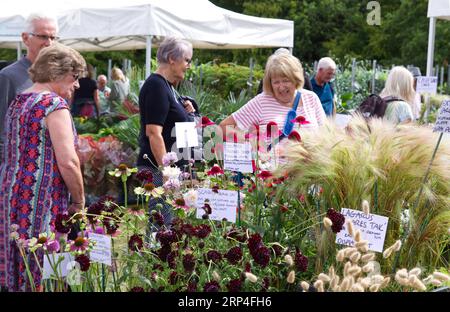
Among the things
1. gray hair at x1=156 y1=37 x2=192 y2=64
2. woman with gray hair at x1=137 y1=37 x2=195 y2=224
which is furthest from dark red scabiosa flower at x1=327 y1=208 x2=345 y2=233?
gray hair at x1=156 y1=37 x2=192 y2=64

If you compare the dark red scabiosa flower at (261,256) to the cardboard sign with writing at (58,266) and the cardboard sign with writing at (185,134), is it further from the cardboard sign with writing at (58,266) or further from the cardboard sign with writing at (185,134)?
the cardboard sign with writing at (185,134)

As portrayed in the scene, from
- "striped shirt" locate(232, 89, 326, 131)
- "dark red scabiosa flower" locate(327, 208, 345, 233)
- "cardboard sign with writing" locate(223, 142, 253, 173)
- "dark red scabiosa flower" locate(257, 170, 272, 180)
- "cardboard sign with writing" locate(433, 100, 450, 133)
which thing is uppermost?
"cardboard sign with writing" locate(433, 100, 450, 133)

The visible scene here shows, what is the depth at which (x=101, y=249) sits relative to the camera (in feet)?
6.78

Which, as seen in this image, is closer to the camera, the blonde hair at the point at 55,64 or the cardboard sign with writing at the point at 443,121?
the cardboard sign with writing at the point at 443,121

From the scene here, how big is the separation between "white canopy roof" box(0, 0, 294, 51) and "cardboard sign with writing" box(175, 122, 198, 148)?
3.97 m

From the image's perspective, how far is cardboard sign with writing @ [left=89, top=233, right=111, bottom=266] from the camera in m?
2.04

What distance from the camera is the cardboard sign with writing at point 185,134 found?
3137 millimetres

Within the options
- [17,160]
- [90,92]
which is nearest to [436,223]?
[17,160]

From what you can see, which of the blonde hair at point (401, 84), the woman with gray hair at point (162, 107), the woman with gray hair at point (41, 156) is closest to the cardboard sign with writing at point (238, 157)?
the woman with gray hair at point (41, 156)

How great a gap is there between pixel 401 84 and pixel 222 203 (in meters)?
3.56

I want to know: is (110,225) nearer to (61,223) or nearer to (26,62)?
(61,223)

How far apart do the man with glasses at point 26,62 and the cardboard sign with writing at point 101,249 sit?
1549mm

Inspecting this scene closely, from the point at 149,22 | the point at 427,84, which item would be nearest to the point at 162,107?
the point at 149,22

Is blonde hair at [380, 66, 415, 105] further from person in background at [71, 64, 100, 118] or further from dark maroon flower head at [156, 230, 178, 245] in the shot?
person in background at [71, 64, 100, 118]
